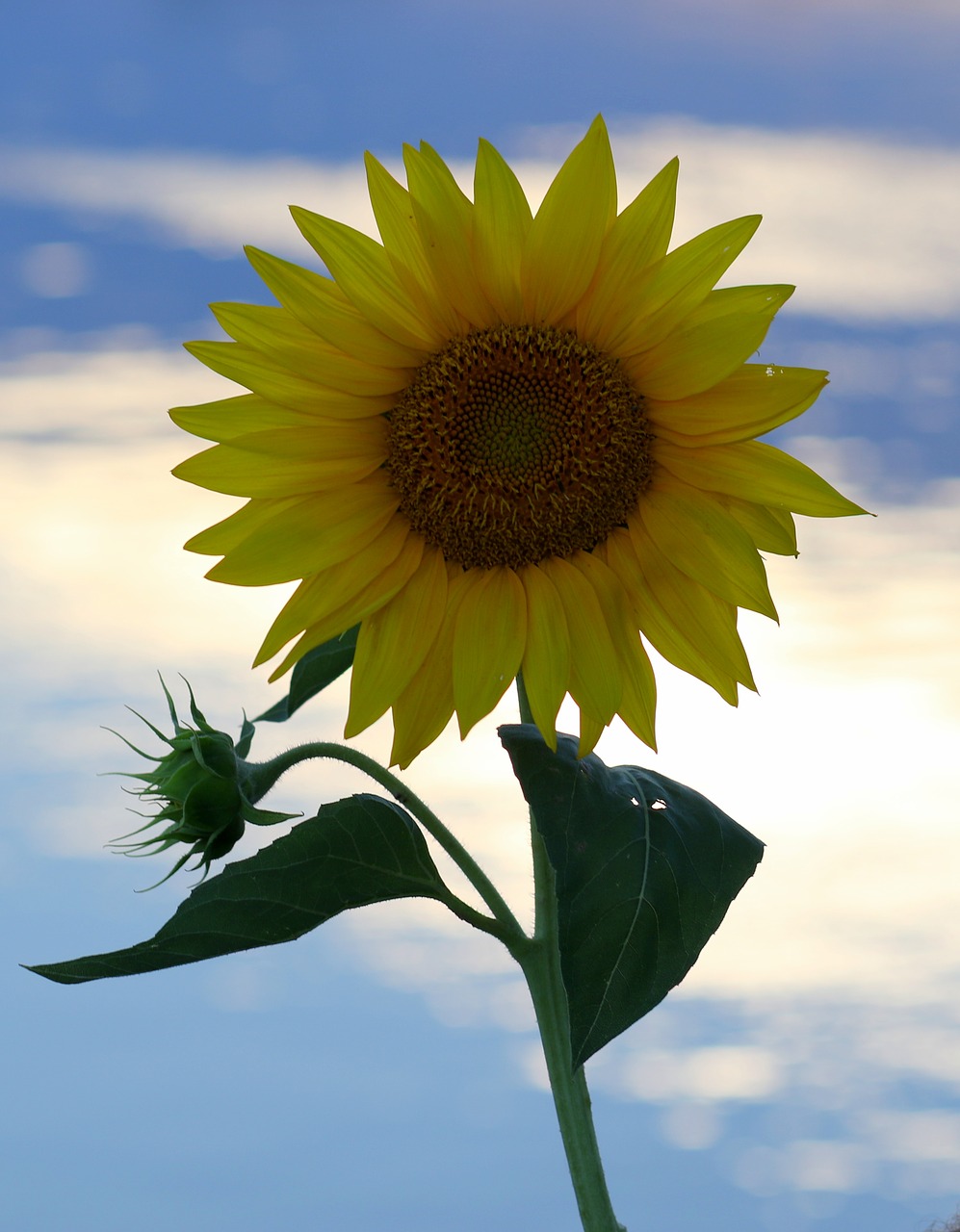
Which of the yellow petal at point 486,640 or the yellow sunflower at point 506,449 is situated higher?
the yellow sunflower at point 506,449

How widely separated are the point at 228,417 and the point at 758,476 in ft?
1.85

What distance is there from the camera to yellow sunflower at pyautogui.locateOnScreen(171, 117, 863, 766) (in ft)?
5.36

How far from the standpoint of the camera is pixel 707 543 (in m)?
1.69

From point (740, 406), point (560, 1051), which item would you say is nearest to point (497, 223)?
point (740, 406)

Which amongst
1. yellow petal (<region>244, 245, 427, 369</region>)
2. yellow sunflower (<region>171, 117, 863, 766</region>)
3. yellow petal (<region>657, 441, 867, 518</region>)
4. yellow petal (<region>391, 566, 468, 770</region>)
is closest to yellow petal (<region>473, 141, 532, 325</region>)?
yellow sunflower (<region>171, 117, 863, 766</region>)

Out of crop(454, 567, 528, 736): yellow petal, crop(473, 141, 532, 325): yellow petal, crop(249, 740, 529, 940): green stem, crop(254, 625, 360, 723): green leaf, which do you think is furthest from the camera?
crop(254, 625, 360, 723): green leaf

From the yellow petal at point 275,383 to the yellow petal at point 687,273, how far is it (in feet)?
1.03

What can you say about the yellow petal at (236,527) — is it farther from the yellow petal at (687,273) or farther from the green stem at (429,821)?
the yellow petal at (687,273)

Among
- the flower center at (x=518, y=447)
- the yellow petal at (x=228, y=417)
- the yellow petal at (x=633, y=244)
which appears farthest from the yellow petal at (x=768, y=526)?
the yellow petal at (x=228, y=417)

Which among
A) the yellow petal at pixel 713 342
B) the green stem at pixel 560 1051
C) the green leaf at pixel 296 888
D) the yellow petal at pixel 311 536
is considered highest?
the yellow petal at pixel 713 342

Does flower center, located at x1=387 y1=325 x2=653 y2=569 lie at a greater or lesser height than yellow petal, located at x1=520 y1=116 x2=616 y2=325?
lesser

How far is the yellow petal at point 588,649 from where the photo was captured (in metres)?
1.68

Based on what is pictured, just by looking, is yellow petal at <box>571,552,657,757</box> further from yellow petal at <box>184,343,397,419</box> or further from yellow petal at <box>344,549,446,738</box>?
yellow petal at <box>184,343,397,419</box>

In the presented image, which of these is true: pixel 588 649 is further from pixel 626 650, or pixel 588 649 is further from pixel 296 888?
pixel 296 888
